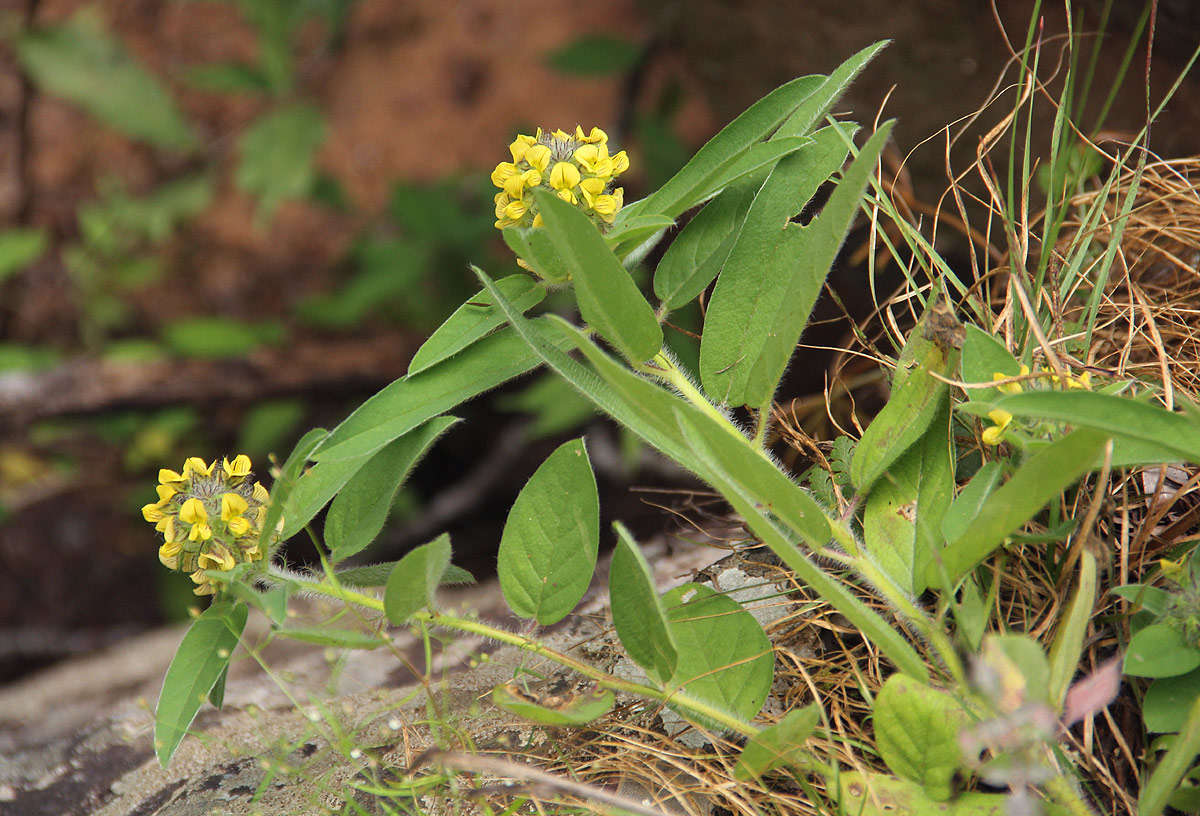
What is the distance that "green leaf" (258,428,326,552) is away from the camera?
92 cm

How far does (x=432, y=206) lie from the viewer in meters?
2.98

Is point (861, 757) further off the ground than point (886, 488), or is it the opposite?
point (886, 488)

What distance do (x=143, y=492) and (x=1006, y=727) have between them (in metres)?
3.03

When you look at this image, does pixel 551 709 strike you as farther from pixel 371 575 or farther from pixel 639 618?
pixel 371 575

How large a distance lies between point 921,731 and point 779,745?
12 centimetres

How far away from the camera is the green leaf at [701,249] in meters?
1.01

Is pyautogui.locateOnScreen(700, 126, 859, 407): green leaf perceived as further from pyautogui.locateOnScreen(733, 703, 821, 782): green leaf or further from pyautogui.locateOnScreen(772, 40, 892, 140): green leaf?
pyautogui.locateOnScreen(733, 703, 821, 782): green leaf

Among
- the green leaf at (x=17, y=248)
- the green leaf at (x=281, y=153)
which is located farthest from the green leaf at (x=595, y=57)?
the green leaf at (x=17, y=248)

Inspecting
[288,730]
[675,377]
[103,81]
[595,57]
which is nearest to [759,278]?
[675,377]

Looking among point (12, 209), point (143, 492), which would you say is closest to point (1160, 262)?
point (143, 492)

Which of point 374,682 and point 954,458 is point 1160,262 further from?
point 374,682

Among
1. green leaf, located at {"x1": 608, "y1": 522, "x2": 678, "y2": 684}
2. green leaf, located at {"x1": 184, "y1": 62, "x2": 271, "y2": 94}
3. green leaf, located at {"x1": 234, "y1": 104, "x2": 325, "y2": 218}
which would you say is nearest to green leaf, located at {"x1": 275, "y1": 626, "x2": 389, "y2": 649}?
green leaf, located at {"x1": 608, "y1": 522, "x2": 678, "y2": 684}

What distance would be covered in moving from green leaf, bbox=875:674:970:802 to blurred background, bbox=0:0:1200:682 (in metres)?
1.30

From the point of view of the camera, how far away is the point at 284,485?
920 mm
